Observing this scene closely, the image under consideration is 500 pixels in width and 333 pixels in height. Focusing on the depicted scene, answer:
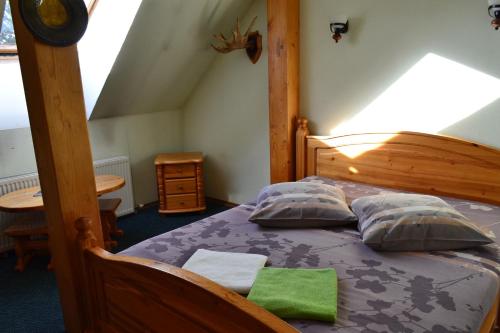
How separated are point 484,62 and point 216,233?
180 centimetres

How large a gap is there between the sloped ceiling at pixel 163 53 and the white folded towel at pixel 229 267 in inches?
76.7

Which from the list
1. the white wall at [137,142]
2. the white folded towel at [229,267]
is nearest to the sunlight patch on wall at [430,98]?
the white folded towel at [229,267]

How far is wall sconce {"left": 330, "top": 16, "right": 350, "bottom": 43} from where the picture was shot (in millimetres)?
2689

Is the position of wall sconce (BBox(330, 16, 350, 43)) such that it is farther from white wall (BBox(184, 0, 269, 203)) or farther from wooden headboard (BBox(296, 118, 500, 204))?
white wall (BBox(184, 0, 269, 203))

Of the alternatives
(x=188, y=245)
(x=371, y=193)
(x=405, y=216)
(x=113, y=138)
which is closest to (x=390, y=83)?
(x=371, y=193)

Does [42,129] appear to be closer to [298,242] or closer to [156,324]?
[156,324]

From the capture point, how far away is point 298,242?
1.91m

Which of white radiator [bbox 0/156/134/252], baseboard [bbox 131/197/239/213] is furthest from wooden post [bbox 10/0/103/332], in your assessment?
baseboard [bbox 131/197/239/213]

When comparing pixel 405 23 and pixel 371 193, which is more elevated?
pixel 405 23

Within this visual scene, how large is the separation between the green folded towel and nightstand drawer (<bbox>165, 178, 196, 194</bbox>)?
7.47 ft

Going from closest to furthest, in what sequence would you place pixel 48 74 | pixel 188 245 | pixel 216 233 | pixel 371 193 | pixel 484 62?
pixel 48 74, pixel 188 245, pixel 216 233, pixel 484 62, pixel 371 193

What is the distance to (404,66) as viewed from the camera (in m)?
2.56

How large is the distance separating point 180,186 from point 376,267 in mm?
2415

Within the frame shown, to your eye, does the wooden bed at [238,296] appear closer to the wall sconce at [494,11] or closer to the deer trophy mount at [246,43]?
the wall sconce at [494,11]
